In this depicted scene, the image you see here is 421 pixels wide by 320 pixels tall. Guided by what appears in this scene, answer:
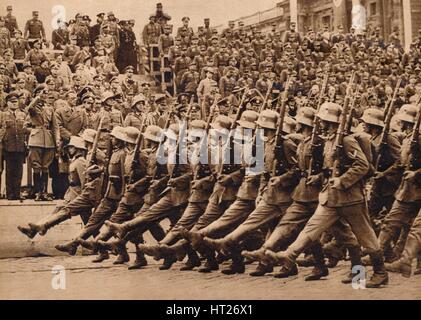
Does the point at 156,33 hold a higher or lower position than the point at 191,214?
higher

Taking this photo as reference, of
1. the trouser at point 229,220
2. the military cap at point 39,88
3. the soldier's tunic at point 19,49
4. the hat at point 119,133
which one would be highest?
the soldier's tunic at point 19,49

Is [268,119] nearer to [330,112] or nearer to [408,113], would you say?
[330,112]

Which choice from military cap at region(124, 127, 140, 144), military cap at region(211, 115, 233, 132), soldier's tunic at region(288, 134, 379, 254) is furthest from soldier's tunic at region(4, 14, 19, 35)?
soldier's tunic at region(288, 134, 379, 254)

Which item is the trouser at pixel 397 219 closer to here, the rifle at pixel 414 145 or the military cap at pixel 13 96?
the rifle at pixel 414 145

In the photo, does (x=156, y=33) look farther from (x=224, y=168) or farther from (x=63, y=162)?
(x=224, y=168)

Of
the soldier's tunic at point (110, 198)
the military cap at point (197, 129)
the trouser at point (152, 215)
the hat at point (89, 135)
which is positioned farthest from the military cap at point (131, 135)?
the trouser at point (152, 215)

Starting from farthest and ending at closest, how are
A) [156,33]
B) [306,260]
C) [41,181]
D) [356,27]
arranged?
[356,27] → [156,33] → [41,181] → [306,260]

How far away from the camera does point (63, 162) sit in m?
10.0

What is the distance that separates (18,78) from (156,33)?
1.72 m

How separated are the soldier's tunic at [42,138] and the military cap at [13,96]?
0.25 metres

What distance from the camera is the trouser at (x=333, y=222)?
7.80 metres

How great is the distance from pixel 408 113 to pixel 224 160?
5.83 feet

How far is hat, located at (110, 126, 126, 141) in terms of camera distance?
364 inches
